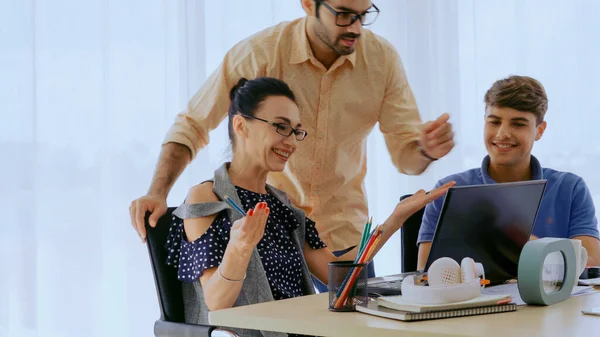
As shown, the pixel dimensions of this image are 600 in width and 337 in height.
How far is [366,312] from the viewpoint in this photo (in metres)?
1.26

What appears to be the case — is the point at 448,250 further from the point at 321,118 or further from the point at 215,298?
the point at 321,118

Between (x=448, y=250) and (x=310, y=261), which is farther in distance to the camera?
(x=310, y=261)

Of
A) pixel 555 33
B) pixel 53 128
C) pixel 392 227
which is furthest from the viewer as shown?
pixel 555 33

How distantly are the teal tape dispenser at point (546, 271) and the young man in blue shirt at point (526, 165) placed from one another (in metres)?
0.72

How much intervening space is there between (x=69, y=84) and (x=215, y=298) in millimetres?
1303

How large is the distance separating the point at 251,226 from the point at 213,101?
3.55 ft

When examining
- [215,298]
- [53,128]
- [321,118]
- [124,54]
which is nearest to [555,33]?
[321,118]

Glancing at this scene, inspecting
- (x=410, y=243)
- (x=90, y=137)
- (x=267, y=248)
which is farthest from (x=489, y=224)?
(x=90, y=137)

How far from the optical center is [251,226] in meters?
1.44

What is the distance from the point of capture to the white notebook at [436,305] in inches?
47.6

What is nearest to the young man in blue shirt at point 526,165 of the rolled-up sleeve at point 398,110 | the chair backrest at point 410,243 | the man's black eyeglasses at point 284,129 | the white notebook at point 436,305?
the chair backrest at point 410,243

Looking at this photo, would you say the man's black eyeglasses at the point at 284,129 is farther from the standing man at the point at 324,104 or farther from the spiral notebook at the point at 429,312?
the spiral notebook at the point at 429,312

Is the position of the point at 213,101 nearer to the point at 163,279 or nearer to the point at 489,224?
the point at 163,279

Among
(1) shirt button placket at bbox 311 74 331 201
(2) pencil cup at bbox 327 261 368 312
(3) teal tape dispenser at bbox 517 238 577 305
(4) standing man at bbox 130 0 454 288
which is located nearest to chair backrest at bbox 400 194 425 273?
(4) standing man at bbox 130 0 454 288
